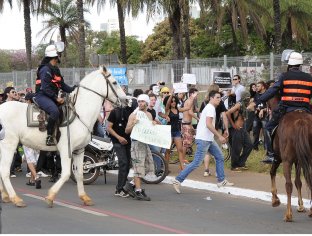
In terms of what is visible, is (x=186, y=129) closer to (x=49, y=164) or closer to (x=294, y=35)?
(x=49, y=164)

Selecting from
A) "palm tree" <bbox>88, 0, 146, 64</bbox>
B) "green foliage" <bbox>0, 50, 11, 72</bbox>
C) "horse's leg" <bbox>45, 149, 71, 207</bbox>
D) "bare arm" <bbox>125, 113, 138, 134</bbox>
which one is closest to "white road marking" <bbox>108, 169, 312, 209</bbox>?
"bare arm" <bbox>125, 113, 138, 134</bbox>

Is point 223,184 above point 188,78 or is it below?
below

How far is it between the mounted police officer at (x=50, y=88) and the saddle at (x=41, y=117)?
0.12 meters

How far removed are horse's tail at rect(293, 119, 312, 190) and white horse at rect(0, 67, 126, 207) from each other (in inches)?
143

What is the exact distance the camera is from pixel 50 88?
431 inches

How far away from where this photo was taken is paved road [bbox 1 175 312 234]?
29.7 ft

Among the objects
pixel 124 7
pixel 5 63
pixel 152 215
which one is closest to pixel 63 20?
pixel 124 7

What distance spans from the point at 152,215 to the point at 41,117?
104 inches

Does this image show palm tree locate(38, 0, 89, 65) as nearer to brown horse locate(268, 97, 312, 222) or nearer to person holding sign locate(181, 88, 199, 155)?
person holding sign locate(181, 88, 199, 155)

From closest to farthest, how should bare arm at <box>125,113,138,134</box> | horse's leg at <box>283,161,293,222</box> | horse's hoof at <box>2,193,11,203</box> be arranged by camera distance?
horse's leg at <box>283,161,293,222</box> < horse's hoof at <box>2,193,11,203</box> < bare arm at <box>125,113,138,134</box>

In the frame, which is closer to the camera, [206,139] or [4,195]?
[4,195]

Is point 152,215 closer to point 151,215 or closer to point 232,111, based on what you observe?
point 151,215

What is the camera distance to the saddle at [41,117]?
36.4 feet

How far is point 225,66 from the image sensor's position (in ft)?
67.2
